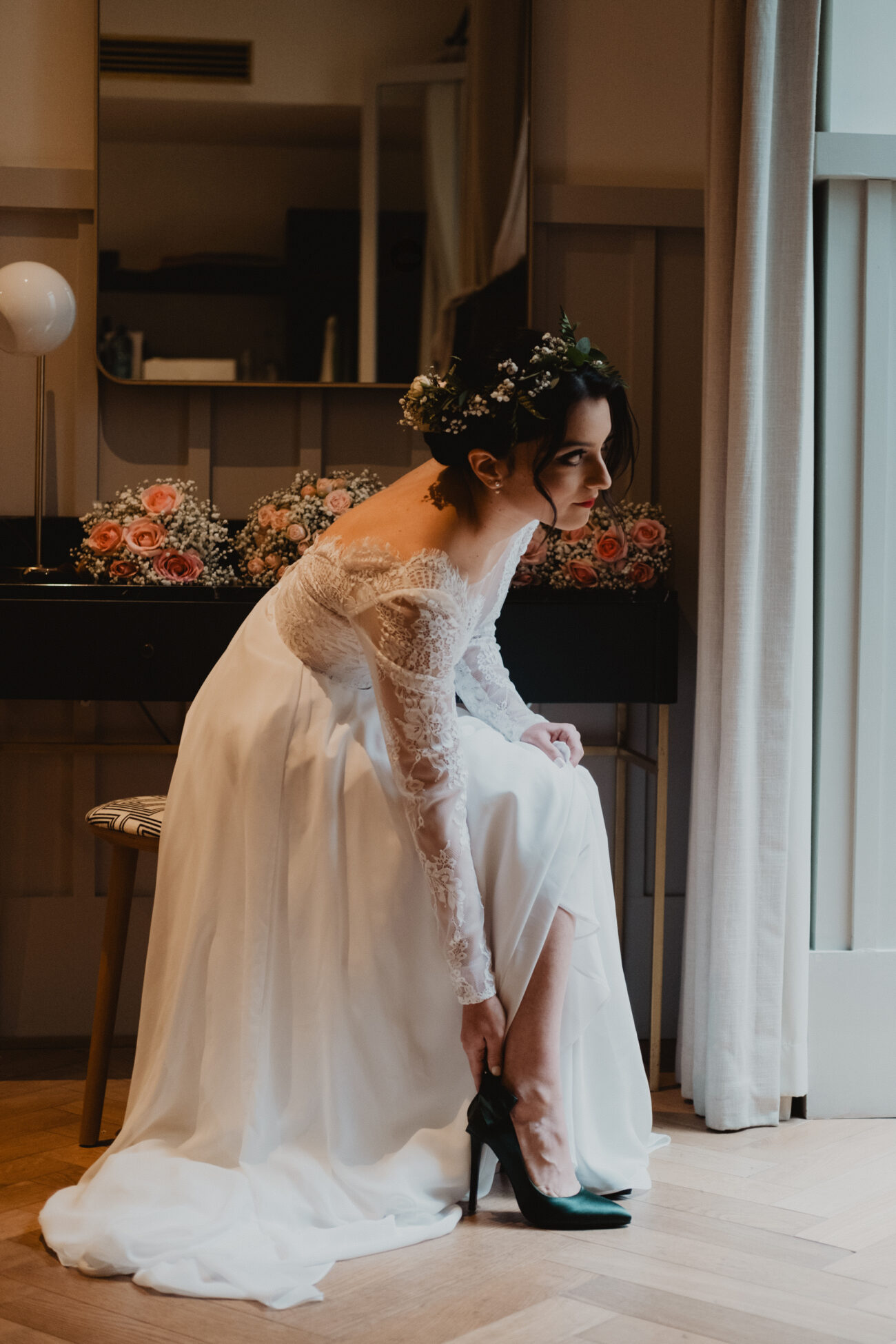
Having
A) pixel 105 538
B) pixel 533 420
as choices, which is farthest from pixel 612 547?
pixel 105 538

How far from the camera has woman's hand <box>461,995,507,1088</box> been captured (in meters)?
1.96

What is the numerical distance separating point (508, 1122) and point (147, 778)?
143cm

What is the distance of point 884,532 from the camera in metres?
2.58

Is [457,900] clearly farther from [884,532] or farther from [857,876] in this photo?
[884,532]

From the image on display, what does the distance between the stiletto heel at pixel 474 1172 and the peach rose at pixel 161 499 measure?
4.74 ft

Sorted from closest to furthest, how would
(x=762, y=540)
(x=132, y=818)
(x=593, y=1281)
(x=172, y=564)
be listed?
(x=593, y=1281) → (x=132, y=818) → (x=762, y=540) → (x=172, y=564)

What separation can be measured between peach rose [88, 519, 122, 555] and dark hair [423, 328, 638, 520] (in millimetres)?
935

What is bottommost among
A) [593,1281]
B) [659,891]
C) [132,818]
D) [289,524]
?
[593,1281]

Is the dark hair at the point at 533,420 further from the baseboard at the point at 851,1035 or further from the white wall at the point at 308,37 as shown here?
the white wall at the point at 308,37

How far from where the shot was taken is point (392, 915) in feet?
6.68

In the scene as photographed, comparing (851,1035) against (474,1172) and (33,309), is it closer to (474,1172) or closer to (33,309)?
(474,1172)

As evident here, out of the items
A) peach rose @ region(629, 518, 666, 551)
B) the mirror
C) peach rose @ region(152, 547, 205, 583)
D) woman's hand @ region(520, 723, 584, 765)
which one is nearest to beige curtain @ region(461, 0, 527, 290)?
the mirror

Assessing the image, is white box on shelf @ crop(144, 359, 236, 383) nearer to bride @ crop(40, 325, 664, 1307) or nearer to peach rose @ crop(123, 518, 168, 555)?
peach rose @ crop(123, 518, 168, 555)

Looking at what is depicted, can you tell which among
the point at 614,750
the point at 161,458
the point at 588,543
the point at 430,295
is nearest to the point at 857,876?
the point at 614,750
